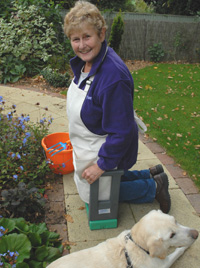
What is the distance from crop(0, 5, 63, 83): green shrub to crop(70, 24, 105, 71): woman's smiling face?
5.60 metres

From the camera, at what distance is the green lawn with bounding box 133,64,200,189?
15.1 ft

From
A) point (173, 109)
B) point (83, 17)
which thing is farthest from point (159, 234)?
point (173, 109)

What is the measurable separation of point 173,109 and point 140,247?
15.5 feet

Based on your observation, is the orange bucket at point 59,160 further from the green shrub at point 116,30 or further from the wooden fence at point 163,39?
the wooden fence at point 163,39

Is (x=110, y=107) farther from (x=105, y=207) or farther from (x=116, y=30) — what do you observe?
(x=116, y=30)

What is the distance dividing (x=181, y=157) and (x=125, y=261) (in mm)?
2626

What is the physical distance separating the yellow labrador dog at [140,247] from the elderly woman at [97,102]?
61 cm

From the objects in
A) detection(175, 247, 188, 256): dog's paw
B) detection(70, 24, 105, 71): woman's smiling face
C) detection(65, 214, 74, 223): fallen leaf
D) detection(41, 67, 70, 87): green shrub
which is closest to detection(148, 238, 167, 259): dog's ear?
detection(175, 247, 188, 256): dog's paw

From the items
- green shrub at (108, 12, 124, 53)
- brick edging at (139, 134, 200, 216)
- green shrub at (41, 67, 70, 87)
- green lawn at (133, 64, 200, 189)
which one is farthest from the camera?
green shrub at (108, 12, 124, 53)

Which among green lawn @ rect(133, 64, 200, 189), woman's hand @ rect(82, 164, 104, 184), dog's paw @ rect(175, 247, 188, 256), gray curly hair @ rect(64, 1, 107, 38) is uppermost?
gray curly hair @ rect(64, 1, 107, 38)

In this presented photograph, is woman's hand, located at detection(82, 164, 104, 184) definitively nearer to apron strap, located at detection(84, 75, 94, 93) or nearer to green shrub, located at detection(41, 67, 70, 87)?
apron strap, located at detection(84, 75, 94, 93)

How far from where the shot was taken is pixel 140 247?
84.5 inches

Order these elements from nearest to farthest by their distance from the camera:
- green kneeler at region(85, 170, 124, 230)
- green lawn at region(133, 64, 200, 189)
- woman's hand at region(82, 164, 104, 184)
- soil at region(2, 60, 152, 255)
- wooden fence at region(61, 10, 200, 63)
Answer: woman's hand at region(82, 164, 104, 184), green kneeler at region(85, 170, 124, 230), soil at region(2, 60, 152, 255), green lawn at region(133, 64, 200, 189), wooden fence at region(61, 10, 200, 63)

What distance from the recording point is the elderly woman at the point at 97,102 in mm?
2223
